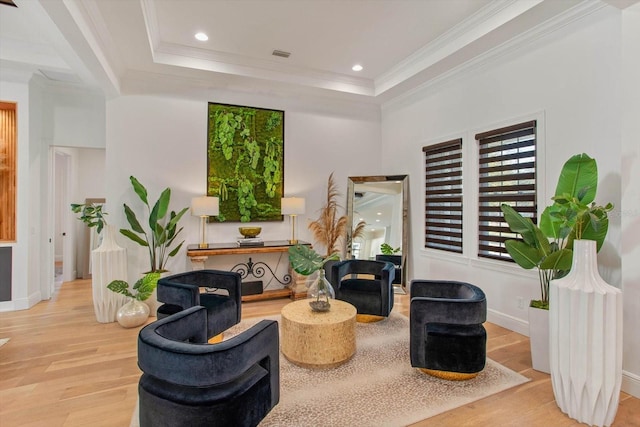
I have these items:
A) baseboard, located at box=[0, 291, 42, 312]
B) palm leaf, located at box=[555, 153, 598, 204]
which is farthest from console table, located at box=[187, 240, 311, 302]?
palm leaf, located at box=[555, 153, 598, 204]

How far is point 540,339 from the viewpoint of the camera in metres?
2.85

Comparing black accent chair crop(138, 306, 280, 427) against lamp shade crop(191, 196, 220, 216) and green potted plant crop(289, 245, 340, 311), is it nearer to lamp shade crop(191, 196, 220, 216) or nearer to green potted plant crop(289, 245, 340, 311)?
green potted plant crop(289, 245, 340, 311)

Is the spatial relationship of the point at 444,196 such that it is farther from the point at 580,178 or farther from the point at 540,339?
the point at 540,339

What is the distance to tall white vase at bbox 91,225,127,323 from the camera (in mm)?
4043

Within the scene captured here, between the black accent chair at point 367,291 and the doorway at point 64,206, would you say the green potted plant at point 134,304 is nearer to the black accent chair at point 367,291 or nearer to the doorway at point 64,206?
the black accent chair at point 367,291

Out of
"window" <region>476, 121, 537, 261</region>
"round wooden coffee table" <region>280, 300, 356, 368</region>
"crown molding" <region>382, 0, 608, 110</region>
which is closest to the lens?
"round wooden coffee table" <region>280, 300, 356, 368</region>

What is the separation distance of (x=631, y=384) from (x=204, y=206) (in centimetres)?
461

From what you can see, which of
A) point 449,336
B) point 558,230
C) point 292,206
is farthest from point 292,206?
point 558,230

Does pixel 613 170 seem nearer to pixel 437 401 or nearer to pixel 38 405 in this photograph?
pixel 437 401

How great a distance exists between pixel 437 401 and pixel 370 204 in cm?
354

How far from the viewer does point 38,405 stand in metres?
2.39

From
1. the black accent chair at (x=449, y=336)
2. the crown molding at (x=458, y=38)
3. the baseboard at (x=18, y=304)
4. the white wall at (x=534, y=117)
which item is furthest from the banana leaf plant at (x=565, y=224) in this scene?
the baseboard at (x=18, y=304)

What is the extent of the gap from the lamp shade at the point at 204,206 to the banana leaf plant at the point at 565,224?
3.52 m

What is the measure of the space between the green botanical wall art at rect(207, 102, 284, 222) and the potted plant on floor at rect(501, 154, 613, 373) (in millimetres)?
3366
